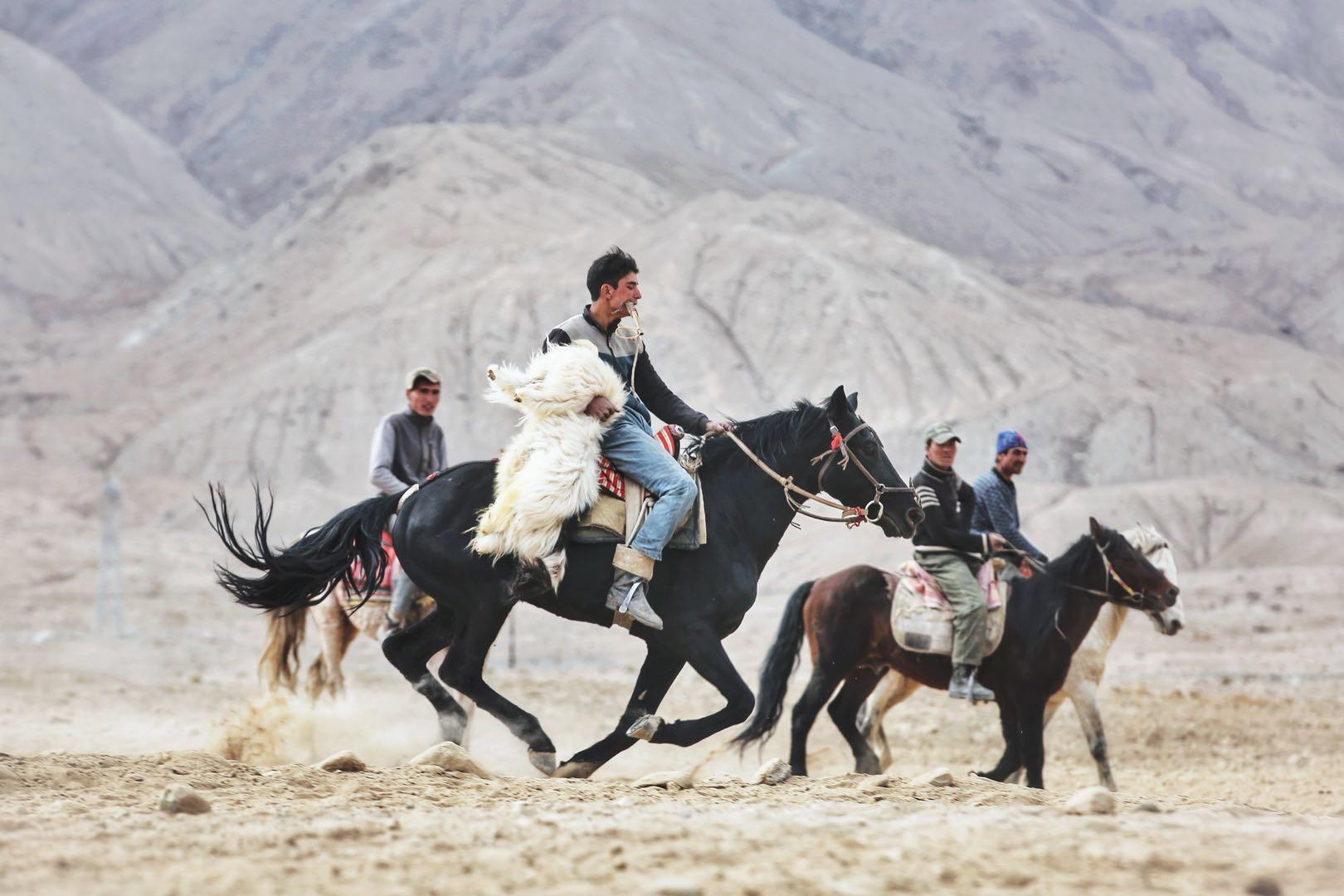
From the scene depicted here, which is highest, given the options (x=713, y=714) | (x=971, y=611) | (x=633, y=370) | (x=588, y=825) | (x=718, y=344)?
(x=718, y=344)

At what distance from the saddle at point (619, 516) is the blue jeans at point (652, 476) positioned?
5 cm

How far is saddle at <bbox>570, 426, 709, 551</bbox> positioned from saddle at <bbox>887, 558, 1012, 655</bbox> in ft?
11.1

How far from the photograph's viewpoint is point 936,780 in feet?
21.6

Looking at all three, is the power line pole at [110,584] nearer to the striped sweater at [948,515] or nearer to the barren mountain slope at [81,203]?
the striped sweater at [948,515]

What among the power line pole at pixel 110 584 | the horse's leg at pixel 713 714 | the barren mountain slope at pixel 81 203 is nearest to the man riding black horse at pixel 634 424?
the horse's leg at pixel 713 714

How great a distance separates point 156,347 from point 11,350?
334 inches

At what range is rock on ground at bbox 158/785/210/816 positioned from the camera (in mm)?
5238

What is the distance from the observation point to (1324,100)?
10181 centimetres

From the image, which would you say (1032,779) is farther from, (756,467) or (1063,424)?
(1063,424)

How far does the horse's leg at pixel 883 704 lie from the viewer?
11.5 meters

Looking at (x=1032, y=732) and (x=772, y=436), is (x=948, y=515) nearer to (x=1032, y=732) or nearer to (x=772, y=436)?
(x=1032, y=732)

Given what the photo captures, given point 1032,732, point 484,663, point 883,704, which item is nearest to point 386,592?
point 484,663

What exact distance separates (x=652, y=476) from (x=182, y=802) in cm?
301

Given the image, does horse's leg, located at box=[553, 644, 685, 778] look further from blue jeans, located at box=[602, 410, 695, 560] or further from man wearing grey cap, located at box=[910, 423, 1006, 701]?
man wearing grey cap, located at box=[910, 423, 1006, 701]
